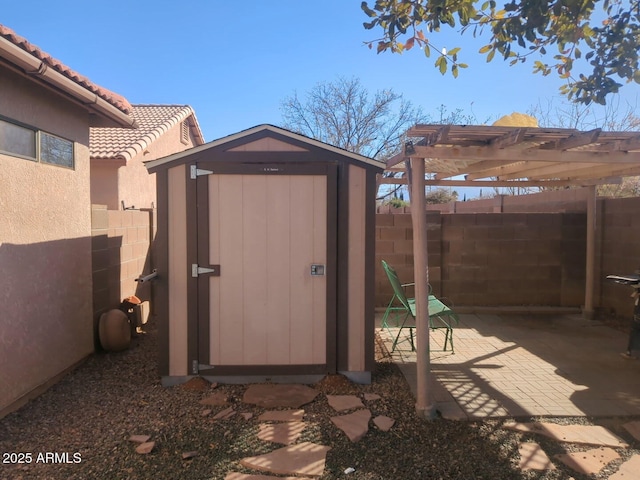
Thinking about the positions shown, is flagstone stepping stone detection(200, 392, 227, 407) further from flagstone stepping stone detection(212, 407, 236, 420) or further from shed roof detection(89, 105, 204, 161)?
shed roof detection(89, 105, 204, 161)

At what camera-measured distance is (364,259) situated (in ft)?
13.9

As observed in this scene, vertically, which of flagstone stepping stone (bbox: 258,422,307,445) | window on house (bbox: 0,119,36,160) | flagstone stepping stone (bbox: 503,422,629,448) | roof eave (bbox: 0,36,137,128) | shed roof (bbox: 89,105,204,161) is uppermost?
shed roof (bbox: 89,105,204,161)

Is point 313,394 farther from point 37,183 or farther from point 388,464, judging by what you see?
point 37,183

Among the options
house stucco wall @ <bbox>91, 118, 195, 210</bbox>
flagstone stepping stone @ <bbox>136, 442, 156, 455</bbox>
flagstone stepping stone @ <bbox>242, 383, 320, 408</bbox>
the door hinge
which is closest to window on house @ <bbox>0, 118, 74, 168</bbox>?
the door hinge

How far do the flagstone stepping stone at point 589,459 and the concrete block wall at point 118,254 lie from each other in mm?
4931

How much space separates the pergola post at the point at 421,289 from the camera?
3.59 metres

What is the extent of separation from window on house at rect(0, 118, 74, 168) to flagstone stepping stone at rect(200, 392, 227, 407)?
8.72 feet

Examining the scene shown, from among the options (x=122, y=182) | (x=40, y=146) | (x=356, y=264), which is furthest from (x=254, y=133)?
(x=122, y=182)

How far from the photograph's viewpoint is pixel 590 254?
6.67 meters

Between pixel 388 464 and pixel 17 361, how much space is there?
125 inches

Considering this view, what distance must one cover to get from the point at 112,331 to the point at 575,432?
4.71m

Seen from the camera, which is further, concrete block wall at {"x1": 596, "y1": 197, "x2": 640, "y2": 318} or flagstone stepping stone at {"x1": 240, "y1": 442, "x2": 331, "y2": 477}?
concrete block wall at {"x1": 596, "y1": 197, "x2": 640, "y2": 318}

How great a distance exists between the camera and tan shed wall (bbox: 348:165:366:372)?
4199mm

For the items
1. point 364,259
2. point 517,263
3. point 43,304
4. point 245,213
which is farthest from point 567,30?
point 43,304
